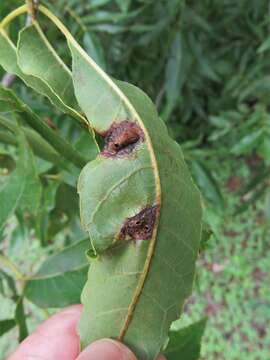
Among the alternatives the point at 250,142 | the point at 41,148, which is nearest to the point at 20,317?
the point at 41,148

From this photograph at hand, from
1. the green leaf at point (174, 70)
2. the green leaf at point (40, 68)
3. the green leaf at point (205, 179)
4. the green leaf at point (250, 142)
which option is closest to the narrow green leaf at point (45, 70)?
the green leaf at point (40, 68)

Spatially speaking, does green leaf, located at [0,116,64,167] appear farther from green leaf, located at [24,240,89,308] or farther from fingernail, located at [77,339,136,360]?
fingernail, located at [77,339,136,360]

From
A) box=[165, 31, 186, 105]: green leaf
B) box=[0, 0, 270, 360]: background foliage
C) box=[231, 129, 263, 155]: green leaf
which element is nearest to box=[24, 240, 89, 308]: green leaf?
box=[0, 0, 270, 360]: background foliage

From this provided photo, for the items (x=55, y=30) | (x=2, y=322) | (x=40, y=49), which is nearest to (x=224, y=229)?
(x=55, y=30)

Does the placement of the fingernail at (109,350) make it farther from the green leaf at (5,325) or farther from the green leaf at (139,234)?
the green leaf at (5,325)

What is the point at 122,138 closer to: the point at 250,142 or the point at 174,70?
A: the point at 250,142
